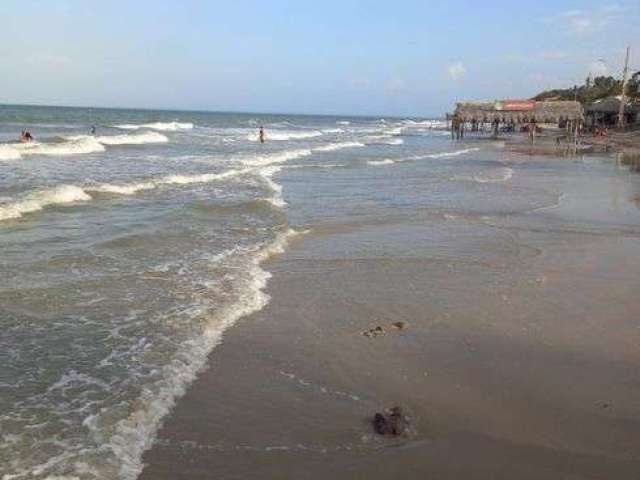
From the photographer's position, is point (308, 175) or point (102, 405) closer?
point (102, 405)

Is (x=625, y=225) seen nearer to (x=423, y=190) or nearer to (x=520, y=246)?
(x=520, y=246)

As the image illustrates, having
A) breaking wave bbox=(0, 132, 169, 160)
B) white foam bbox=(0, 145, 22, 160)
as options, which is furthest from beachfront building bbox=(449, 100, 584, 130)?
white foam bbox=(0, 145, 22, 160)

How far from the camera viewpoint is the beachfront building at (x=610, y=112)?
6272 cm

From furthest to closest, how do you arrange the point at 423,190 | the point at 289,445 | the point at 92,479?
the point at 423,190, the point at 289,445, the point at 92,479

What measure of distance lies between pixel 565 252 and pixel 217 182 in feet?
42.3

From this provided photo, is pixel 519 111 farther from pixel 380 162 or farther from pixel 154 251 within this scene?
pixel 154 251

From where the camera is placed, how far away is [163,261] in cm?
1059

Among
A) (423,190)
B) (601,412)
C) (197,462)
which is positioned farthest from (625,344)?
(423,190)

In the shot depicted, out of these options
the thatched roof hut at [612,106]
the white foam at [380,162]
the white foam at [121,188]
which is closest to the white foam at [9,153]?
the white foam at [121,188]

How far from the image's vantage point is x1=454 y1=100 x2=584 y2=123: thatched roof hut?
206ft

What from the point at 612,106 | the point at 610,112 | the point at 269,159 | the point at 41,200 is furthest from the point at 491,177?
the point at 610,112

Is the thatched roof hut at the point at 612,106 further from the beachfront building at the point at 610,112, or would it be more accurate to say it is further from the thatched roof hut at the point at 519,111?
the thatched roof hut at the point at 519,111

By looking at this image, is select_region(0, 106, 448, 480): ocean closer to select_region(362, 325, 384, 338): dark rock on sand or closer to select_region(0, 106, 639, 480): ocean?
select_region(0, 106, 639, 480): ocean

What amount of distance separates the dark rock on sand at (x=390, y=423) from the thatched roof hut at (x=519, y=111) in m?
62.6
